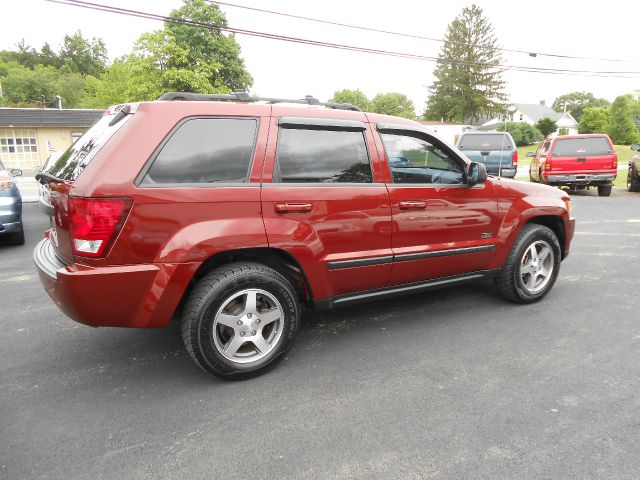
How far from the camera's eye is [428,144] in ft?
12.6

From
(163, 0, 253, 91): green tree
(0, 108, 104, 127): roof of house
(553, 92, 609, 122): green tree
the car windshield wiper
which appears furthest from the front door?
(553, 92, 609, 122): green tree

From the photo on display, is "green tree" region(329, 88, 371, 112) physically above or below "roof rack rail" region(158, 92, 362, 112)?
above

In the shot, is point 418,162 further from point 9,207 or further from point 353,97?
point 353,97

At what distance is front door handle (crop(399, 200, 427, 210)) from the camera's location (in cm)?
351

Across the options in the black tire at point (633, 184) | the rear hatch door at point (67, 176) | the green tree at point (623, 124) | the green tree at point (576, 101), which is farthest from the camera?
the green tree at point (576, 101)

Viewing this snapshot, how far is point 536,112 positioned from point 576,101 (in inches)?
1481

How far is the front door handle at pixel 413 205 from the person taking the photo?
3.51 meters

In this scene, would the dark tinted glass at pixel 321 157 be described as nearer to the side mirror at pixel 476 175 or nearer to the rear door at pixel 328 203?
the rear door at pixel 328 203

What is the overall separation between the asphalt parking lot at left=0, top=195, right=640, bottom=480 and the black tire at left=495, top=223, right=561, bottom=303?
0.15 meters

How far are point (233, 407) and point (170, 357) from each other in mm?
883

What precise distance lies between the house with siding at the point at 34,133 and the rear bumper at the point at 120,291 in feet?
111

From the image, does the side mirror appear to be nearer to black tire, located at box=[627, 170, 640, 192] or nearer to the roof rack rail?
the roof rack rail

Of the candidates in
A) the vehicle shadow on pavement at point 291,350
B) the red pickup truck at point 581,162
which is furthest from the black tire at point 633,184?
the vehicle shadow on pavement at point 291,350

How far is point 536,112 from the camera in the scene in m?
87.1
